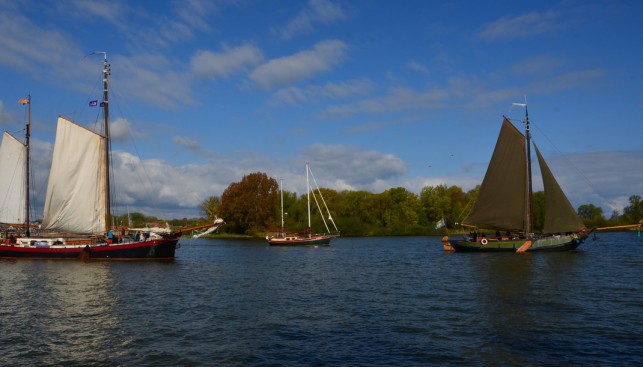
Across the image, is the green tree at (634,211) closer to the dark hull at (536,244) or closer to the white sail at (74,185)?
the dark hull at (536,244)

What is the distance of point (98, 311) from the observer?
2730 centimetres

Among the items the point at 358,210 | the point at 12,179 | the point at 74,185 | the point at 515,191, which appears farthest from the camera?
the point at 358,210

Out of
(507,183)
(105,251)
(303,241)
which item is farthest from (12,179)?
(507,183)

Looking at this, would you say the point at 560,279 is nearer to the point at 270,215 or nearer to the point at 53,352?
the point at 53,352

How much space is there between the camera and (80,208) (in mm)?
58281

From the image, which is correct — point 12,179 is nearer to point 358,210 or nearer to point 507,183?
point 507,183

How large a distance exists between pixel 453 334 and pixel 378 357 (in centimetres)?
493

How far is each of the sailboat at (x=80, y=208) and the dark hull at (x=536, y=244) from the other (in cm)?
4036

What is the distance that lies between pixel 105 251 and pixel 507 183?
50.4m

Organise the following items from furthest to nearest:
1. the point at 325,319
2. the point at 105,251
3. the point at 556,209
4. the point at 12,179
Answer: the point at 556,209
the point at 12,179
the point at 105,251
the point at 325,319

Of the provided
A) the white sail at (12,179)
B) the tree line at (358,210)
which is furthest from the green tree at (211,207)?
the white sail at (12,179)

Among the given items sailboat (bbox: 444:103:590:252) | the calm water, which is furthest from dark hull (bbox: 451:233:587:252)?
the calm water

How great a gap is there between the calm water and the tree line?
9708cm

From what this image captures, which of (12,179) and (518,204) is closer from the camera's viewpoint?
(12,179)
